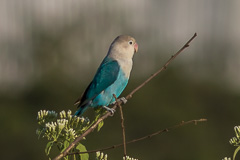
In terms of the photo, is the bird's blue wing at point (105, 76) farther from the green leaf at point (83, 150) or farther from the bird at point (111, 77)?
the green leaf at point (83, 150)

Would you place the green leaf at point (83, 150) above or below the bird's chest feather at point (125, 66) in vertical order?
below

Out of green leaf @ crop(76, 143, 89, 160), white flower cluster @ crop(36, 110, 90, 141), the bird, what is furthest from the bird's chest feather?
green leaf @ crop(76, 143, 89, 160)

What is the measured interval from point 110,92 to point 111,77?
14 centimetres

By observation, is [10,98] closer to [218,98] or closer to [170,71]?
[170,71]

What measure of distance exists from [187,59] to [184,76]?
34.0 inches

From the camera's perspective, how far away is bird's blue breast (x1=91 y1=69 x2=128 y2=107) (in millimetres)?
5812

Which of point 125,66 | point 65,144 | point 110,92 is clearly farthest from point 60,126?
point 125,66

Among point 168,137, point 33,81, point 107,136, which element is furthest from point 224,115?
point 33,81

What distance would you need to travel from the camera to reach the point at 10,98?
15.3 m

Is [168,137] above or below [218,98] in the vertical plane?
below

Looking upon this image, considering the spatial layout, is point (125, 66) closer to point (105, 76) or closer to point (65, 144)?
point (105, 76)

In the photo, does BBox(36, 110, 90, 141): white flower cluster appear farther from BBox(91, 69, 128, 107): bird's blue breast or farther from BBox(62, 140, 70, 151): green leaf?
BBox(91, 69, 128, 107): bird's blue breast

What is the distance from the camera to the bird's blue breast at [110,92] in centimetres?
581

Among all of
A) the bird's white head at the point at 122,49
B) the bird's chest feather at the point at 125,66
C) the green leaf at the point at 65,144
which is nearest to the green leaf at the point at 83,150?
the green leaf at the point at 65,144
